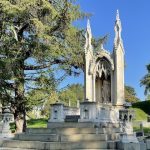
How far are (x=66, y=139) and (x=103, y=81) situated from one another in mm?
7301

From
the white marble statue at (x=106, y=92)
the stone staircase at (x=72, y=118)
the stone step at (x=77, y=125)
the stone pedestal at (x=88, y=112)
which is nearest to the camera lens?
the stone step at (x=77, y=125)

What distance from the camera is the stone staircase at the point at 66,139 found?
53.2 ft

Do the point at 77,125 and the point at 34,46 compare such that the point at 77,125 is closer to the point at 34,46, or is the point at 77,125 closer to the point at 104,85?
the point at 104,85

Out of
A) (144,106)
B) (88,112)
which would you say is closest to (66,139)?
(88,112)

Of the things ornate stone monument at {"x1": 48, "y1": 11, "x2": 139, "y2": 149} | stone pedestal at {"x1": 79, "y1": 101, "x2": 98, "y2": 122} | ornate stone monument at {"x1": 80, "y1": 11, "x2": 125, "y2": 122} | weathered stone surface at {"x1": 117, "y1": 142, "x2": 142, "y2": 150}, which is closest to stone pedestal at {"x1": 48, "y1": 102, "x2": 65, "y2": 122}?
ornate stone monument at {"x1": 48, "y1": 11, "x2": 139, "y2": 149}

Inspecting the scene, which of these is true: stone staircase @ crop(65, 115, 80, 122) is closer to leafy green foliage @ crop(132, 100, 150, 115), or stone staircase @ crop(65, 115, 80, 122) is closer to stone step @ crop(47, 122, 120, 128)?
stone step @ crop(47, 122, 120, 128)

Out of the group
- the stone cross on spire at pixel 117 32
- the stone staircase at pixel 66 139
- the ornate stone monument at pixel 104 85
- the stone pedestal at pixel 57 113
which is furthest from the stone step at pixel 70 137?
the stone cross on spire at pixel 117 32

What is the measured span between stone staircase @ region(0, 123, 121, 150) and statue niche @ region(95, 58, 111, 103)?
427 cm

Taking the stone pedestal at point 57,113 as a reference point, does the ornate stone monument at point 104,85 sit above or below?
above

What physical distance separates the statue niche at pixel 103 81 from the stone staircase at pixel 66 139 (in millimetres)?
4272

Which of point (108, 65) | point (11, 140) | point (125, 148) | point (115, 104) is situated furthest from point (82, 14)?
point (125, 148)

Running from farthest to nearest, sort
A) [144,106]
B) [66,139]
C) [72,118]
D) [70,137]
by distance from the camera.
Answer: [144,106] < [72,118] < [70,137] < [66,139]

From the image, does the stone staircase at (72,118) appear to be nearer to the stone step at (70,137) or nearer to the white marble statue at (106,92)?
the white marble statue at (106,92)

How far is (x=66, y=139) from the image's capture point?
17.7 metres
